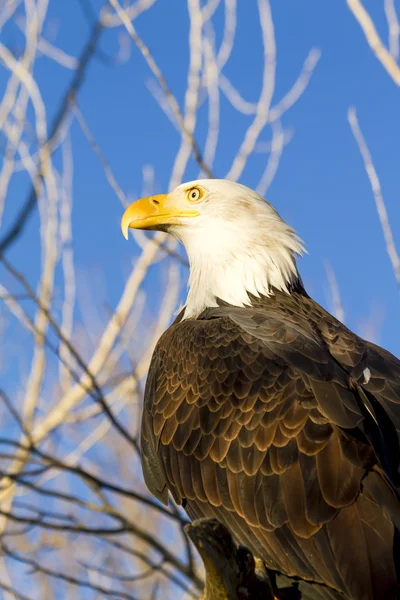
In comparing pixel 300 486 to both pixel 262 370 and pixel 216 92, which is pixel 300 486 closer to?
pixel 262 370

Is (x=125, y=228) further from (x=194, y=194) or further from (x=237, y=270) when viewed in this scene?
(x=237, y=270)

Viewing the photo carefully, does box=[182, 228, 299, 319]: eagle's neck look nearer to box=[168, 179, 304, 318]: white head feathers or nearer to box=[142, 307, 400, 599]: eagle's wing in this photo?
box=[168, 179, 304, 318]: white head feathers

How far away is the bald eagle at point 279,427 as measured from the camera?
4.04 m

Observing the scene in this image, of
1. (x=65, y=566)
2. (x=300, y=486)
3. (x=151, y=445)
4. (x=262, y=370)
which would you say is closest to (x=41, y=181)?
(x=151, y=445)

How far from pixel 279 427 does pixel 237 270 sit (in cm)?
162

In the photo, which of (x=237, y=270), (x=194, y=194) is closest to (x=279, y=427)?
(x=237, y=270)

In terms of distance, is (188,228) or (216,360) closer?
(216,360)

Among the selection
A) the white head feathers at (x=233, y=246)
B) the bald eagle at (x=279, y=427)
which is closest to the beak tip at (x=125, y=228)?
the white head feathers at (x=233, y=246)

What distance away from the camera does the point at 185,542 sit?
601 centimetres

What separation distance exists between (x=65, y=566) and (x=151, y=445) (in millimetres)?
8808

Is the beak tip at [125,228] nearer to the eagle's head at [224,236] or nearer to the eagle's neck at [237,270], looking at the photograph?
the eagle's head at [224,236]

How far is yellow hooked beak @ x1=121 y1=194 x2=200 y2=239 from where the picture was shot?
5.98m

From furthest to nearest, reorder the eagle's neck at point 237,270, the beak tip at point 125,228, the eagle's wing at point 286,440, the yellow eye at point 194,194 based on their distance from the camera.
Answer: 1. the yellow eye at point 194,194
2. the beak tip at point 125,228
3. the eagle's neck at point 237,270
4. the eagle's wing at point 286,440

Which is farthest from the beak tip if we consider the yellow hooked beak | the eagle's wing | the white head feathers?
the eagle's wing
